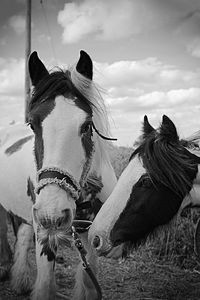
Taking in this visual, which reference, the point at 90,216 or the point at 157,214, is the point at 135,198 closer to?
the point at 157,214

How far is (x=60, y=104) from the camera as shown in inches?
121

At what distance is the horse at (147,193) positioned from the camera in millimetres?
2854

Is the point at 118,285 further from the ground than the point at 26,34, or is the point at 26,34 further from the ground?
the point at 26,34

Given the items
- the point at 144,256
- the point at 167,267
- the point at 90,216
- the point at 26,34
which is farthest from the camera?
the point at 26,34

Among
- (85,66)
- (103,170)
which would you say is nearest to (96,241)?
(103,170)

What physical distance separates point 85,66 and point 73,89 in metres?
0.33

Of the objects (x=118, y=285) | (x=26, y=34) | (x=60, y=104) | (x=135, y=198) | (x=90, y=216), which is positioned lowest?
(x=118, y=285)

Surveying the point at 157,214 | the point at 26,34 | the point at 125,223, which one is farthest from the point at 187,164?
the point at 26,34

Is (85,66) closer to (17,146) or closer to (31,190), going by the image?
(31,190)

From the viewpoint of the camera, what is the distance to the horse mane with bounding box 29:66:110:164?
10.5ft

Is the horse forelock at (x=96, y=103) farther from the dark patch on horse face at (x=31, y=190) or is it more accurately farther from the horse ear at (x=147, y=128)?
the dark patch on horse face at (x=31, y=190)

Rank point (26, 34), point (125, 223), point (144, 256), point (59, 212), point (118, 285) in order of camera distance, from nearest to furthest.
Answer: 1. point (59, 212)
2. point (125, 223)
3. point (118, 285)
4. point (144, 256)
5. point (26, 34)

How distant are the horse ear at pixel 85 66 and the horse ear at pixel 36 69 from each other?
0.32 metres

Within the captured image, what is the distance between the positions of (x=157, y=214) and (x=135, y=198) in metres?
0.27
